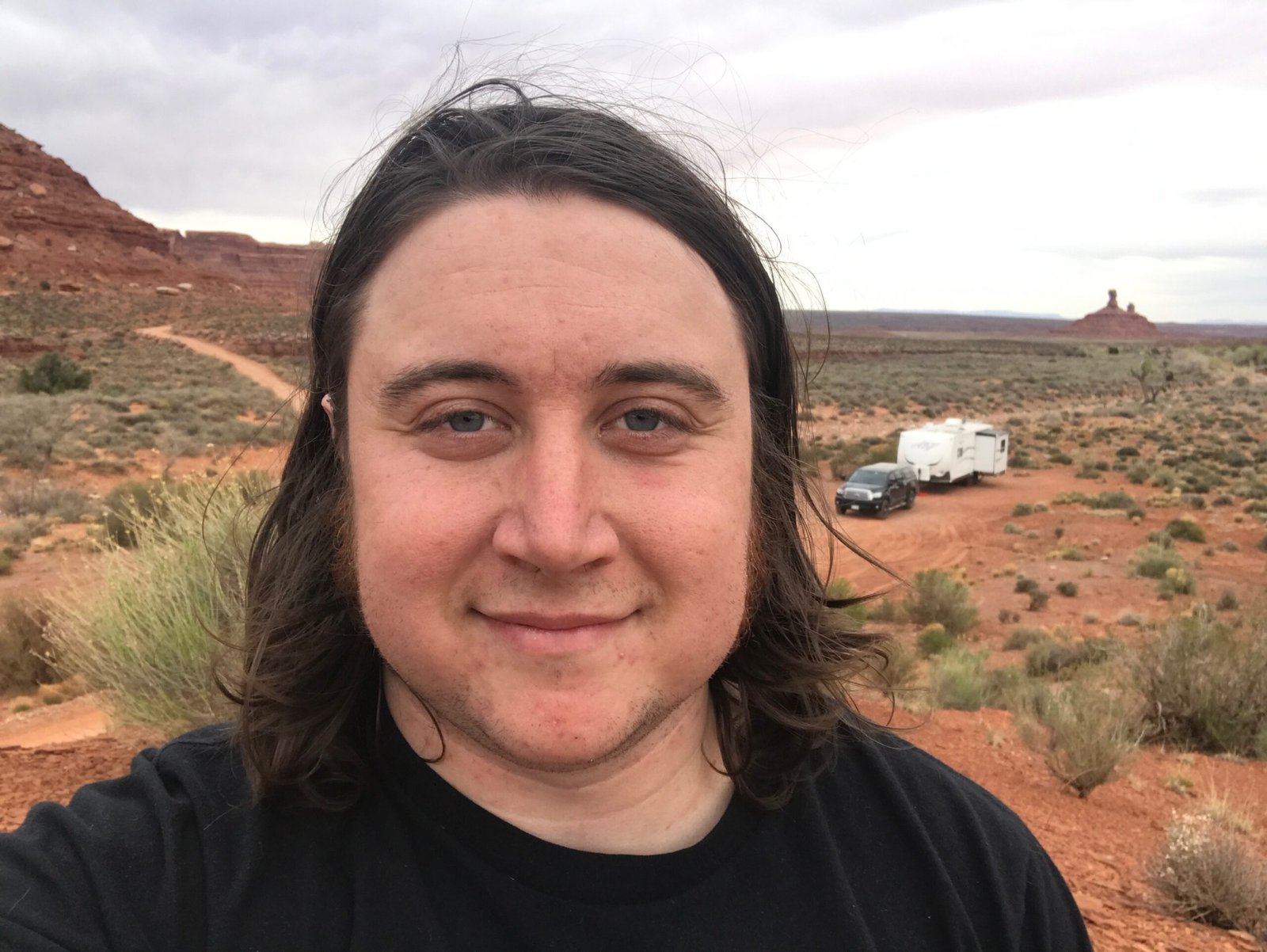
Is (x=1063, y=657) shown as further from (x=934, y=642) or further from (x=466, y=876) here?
(x=466, y=876)

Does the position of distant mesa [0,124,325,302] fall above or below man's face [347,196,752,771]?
above

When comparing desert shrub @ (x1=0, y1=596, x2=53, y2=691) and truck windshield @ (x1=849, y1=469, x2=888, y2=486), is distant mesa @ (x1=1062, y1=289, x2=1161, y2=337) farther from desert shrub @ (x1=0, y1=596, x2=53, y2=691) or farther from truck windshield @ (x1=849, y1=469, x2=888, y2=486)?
desert shrub @ (x1=0, y1=596, x2=53, y2=691)

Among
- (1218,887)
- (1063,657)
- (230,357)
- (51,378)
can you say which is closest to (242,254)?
(230,357)

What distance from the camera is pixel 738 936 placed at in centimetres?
150

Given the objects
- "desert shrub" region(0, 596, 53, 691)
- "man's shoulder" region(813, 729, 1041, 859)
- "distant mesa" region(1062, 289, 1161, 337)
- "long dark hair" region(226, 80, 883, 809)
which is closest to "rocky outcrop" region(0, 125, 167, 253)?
"desert shrub" region(0, 596, 53, 691)

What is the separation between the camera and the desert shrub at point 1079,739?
6523mm

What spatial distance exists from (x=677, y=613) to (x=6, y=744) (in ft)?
23.0

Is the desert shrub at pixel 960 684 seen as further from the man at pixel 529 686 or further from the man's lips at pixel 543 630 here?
the man's lips at pixel 543 630

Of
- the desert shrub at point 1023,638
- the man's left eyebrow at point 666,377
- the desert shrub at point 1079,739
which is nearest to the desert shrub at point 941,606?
the desert shrub at point 1023,638

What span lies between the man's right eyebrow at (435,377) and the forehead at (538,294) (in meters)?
0.02

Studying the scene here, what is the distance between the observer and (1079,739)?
655 centimetres

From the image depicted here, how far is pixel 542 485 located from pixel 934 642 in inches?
461

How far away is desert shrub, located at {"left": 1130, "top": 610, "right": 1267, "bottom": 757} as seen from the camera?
A: 8.05 metres

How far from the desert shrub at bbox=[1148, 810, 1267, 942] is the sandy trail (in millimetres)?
30360
